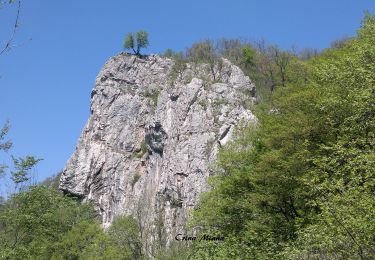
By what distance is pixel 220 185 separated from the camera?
22.7m

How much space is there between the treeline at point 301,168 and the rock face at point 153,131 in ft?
103

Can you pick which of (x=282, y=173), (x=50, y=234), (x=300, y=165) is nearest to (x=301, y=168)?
(x=300, y=165)

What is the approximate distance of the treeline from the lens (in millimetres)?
10708

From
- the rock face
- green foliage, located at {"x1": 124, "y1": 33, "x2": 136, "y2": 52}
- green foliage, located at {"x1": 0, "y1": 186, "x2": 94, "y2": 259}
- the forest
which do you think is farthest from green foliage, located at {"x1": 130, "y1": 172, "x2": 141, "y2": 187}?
green foliage, located at {"x1": 0, "y1": 186, "x2": 94, "y2": 259}

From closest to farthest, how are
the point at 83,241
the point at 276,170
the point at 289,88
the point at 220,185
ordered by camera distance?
1. the point at 276,170
2. the point at 289,88
3. the point at 220,185
4. the point at 83,241

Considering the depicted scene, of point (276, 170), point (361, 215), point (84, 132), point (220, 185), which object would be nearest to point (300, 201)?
point (276, 170)

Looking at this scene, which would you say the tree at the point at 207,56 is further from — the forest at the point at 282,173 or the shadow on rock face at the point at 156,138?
the forest at the point at 282,173

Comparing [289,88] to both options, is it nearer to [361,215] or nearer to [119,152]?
[361,215]

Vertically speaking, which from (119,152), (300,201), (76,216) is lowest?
(300,201)

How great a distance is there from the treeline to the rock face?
103ft

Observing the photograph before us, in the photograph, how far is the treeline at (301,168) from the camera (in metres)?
10.7

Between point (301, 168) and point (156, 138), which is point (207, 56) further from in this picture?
point (301, 168)

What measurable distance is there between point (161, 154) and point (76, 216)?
18427 mm

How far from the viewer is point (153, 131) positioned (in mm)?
65562
